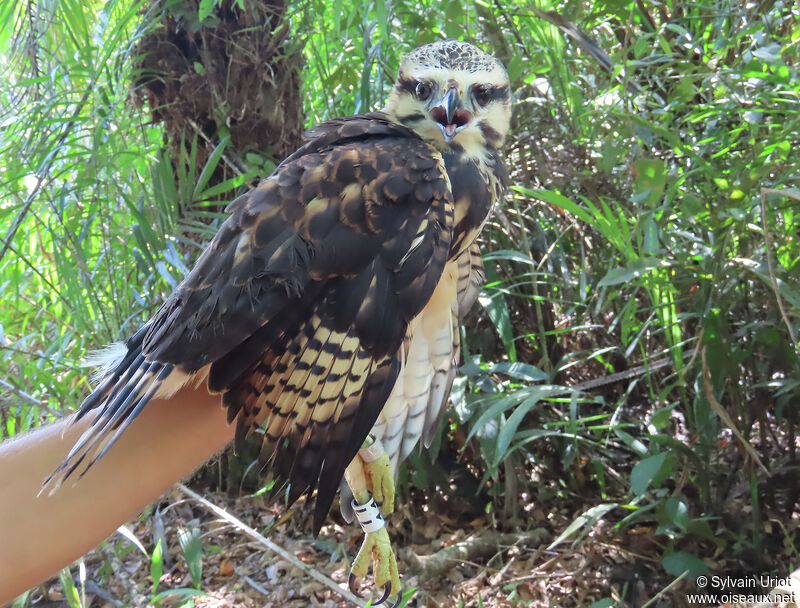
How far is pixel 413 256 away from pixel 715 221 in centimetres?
93

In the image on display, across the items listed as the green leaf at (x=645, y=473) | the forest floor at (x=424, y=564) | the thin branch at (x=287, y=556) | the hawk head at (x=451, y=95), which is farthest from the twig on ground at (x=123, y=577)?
the hawk head at (x=451, y=95)

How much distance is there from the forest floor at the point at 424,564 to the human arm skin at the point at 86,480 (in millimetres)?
652

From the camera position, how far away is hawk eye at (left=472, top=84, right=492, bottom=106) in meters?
1.39

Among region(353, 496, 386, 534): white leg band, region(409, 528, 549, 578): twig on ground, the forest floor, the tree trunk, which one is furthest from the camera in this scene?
the tree trunk

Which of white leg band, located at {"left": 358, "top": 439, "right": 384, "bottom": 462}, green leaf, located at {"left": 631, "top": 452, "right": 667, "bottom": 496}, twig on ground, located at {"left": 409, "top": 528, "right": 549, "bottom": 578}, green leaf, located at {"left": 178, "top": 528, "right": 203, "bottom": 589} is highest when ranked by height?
white leg band, located at {"left": 358, "top": 439, "right": 384, "bottom": 462}

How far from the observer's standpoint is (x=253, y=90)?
7.68 feet

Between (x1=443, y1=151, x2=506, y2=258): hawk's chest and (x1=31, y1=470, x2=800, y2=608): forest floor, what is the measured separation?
3.51ft

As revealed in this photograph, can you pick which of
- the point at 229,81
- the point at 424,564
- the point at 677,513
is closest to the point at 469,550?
the point at 424,564

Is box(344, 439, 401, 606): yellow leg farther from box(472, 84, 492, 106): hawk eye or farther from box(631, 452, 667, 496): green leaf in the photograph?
box(472, 84, 492, 106): hawk eye

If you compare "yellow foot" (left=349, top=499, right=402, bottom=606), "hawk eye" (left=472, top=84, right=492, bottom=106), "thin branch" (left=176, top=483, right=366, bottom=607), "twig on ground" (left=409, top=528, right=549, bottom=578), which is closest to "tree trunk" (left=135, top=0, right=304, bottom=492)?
"thin branch" (left=176, top=483, right=366, bottom=607)

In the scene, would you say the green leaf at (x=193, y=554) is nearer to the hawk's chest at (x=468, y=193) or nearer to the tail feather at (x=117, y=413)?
the tail feather at (x=117, y=413)

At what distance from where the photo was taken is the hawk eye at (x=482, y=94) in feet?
4.57

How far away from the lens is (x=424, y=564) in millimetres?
2059

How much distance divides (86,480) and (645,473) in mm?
1198
